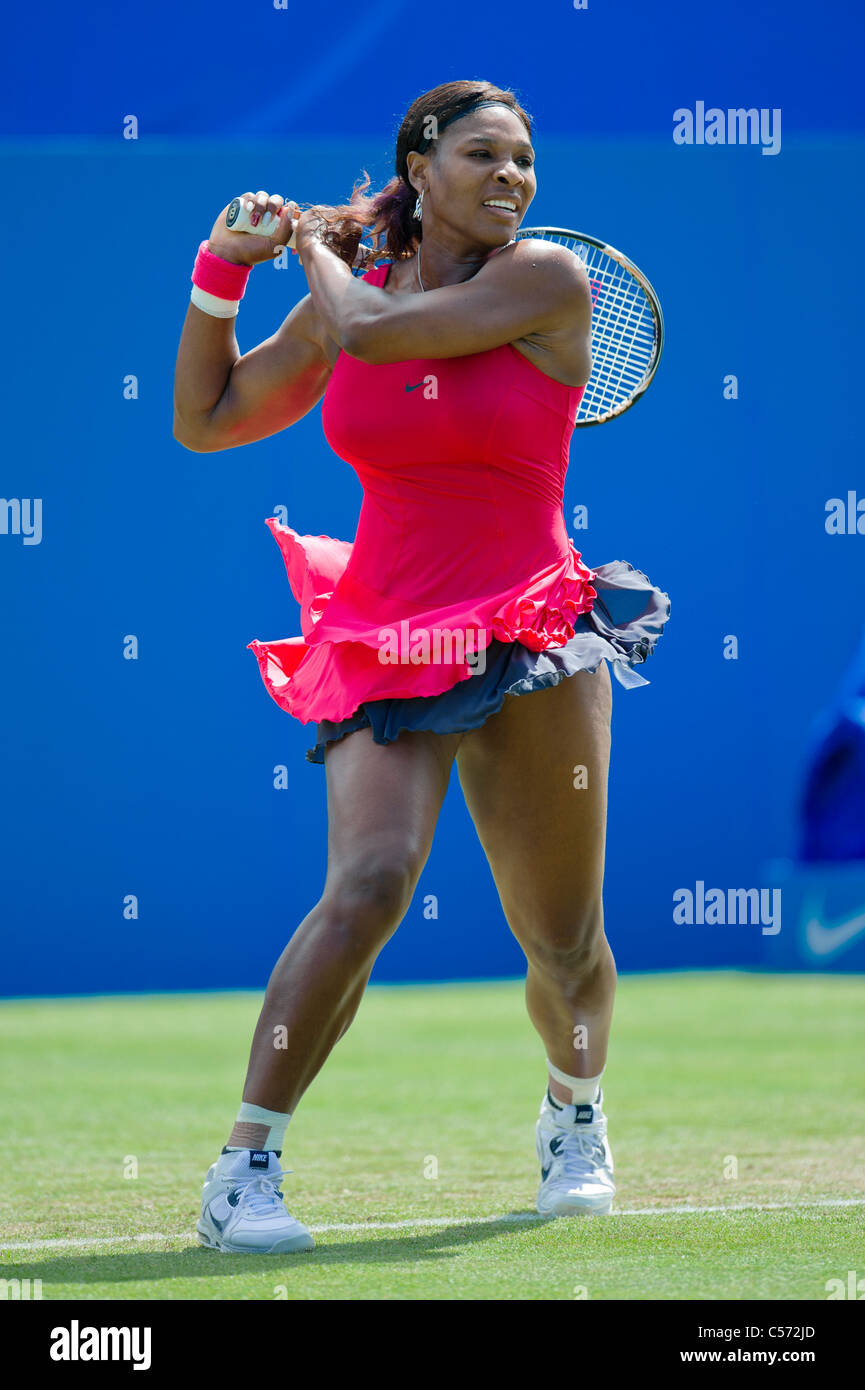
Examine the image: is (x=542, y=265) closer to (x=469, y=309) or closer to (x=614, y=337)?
(x=469, y=309)

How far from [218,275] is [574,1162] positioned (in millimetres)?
1685

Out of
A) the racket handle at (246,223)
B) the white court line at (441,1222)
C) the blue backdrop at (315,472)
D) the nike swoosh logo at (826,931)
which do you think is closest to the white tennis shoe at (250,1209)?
the white court line at (441,1222)

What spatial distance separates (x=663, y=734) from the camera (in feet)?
26.7

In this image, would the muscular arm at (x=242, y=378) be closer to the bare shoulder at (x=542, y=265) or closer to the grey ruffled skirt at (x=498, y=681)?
the bare shoulder at (x=542, y=265)

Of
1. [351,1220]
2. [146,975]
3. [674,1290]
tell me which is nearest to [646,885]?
[146,975]

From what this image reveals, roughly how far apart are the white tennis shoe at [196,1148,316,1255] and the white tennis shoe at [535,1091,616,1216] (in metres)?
0.59

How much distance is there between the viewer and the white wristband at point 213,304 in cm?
304

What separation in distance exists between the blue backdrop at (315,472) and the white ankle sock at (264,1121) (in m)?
5.10

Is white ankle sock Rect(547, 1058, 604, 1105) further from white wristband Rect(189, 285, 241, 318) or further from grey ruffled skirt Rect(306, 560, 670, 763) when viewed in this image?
white wristband Rect(189, 285, 241, 318)

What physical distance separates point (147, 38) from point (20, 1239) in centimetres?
618

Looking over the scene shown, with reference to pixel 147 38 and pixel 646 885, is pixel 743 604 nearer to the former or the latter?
pixel 646 885

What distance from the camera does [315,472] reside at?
8.02 m

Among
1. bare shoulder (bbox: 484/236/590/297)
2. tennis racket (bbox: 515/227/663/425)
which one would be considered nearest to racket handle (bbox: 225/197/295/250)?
bare shoulder (bbox: 484/236/590/297)

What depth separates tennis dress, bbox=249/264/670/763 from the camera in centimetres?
282
